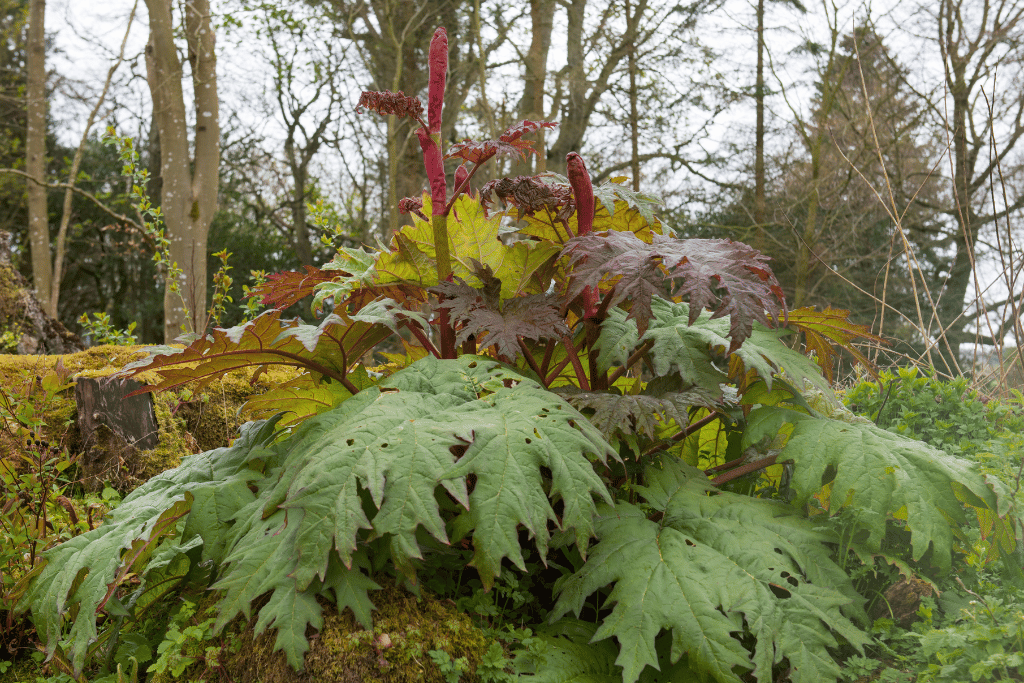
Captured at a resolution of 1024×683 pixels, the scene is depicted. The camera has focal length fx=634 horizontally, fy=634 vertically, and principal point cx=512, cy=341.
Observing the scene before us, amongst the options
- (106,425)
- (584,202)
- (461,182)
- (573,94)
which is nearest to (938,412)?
(584,202)

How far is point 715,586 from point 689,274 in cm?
68

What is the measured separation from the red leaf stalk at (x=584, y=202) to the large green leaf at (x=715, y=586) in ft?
1.71

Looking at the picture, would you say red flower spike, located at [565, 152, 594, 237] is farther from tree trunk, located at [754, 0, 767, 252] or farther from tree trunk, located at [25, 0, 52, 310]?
tree trunk, located at [25, 0, 52, 310]

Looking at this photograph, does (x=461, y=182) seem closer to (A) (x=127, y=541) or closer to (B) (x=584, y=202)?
(B) (x=584, y=202)

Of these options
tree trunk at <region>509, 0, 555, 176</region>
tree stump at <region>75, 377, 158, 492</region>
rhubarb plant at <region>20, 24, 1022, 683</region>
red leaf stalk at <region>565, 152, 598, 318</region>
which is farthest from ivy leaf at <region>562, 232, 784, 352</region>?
tree trunk at <region>509, 0, 555, 176</region>

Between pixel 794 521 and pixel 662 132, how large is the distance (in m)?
9.76

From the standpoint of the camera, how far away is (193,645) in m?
A: 1.46

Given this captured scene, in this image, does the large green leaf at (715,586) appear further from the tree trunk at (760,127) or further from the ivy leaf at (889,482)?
the tree trunk at (760,127)

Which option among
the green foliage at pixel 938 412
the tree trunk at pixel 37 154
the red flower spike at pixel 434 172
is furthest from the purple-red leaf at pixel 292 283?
the tree trunk at pixel 37 154

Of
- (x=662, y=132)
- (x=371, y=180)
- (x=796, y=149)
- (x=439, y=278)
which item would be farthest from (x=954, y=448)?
(x=371, y=180)

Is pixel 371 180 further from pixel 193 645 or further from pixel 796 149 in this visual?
pixel 193 645

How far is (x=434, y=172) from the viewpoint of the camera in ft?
5.96

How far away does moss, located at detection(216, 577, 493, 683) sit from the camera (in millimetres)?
1315

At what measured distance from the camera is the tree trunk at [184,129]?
19.3 ft
